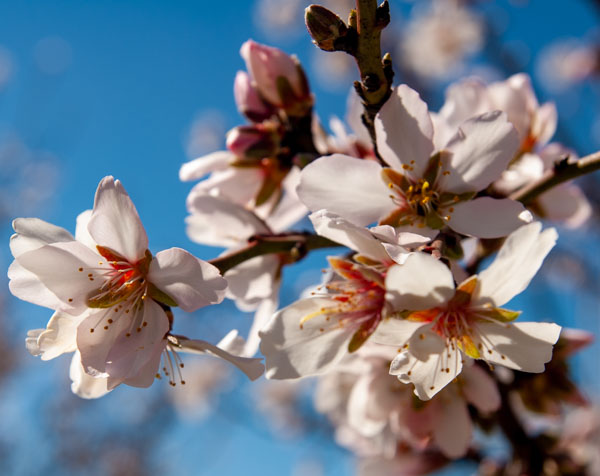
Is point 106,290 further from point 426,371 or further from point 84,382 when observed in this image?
point 426,371

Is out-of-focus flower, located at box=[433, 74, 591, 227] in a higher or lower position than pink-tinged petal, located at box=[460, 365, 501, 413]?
higher

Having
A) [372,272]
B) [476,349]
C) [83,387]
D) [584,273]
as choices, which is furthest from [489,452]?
[584,273]

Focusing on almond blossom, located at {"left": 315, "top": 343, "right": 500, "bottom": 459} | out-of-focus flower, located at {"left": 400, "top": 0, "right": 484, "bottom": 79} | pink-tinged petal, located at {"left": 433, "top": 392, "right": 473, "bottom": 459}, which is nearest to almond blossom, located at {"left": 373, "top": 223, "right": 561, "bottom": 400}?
almond blossom, located at {"left": 315, "top": 343, "right": 500, "bottom": 459}

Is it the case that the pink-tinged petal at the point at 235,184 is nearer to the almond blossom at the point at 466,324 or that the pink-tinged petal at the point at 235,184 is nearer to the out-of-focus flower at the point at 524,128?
the out-of-focus flower at the point at 524,128

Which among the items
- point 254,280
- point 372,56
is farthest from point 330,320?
point 372,56

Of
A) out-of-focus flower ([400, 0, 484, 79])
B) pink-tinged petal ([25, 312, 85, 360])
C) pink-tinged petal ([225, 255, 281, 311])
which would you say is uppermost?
pink-tinged petal ([25, 312, 85, 360])

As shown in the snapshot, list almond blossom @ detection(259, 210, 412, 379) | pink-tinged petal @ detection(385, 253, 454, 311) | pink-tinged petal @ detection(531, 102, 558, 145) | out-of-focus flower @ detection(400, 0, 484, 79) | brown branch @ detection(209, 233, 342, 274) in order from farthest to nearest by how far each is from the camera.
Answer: out-of-focus flower @ detection(400, 0, 484, 79) → pink-tinged petal @ detection(531, 102, 558, 145) → brown branch @ detection(209, 233, 342, 274) → almond blossom @ detection(259, 210, 412, 379) → pink-tinged petal @ detection(385, 253, 454, 311)

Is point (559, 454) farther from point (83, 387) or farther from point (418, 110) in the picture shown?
point (83, 387)

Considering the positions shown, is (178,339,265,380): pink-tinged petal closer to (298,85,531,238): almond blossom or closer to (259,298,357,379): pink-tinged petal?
(259,298,357,379): pink-tinged petal
